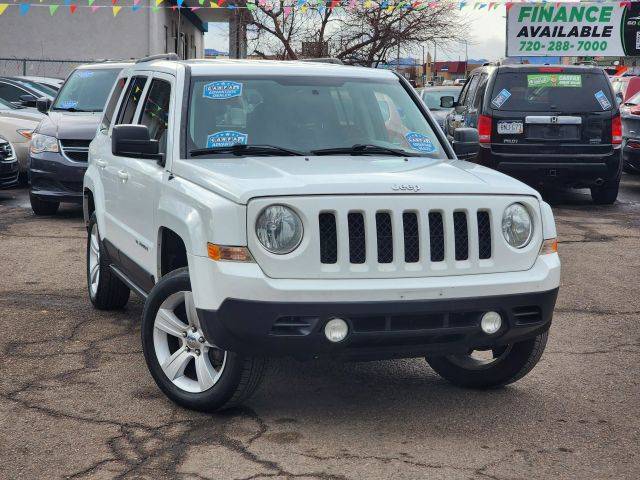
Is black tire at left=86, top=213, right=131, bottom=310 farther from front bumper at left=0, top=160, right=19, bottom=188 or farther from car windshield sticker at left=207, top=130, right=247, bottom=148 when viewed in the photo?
front bumper at left=0, top=160, right=19, bottom=188

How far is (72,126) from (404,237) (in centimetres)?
850

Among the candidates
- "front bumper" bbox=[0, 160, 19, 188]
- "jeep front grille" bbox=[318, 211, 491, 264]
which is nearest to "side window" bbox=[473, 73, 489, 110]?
"front bumper" bbox=[0, 160, 19, 188]

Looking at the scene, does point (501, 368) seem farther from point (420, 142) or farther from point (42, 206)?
point (42, 206)

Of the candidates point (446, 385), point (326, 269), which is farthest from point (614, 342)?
point (326, 269)

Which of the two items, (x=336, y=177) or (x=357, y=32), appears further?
(x=357, y=32)

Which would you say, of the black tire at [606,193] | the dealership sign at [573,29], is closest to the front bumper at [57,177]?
the black tire at [606,193]

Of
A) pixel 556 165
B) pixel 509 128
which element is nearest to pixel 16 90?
pixel 509 128

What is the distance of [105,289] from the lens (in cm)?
729

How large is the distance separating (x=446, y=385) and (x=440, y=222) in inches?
48.0

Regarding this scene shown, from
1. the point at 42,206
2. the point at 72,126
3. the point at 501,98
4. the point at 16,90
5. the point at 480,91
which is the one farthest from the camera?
the point at 16,90

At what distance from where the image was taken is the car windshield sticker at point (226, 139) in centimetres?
564

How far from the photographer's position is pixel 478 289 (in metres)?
4.78

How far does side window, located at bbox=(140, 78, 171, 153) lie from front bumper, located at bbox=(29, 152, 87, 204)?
5.89 metres

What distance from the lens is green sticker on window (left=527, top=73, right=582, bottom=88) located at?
13.7m
